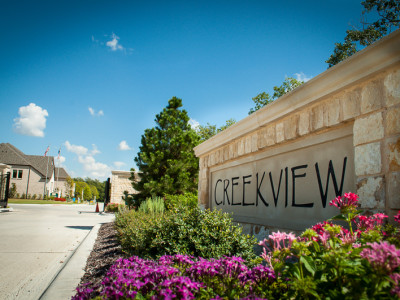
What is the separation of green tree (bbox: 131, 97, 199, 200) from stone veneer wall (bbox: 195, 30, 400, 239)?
9.79 meters

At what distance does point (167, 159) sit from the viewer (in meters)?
14.0

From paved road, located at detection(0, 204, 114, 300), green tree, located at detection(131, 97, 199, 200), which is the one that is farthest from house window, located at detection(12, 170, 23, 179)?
paved road, located at detection(0, 204, 114, 300)

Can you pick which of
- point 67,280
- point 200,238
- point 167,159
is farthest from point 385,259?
point 167,159

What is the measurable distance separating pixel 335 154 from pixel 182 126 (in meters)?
12.4

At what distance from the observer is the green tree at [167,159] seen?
44.5 feet

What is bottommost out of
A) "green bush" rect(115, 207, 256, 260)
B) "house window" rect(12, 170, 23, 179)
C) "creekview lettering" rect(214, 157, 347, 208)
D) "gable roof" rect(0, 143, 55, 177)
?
"green bush" rect(115, 207, 256, 260)

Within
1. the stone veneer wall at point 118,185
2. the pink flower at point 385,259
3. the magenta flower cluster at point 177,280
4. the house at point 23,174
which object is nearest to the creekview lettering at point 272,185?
the magenta flower cluster at point 177,280

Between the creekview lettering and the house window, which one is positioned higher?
the house window

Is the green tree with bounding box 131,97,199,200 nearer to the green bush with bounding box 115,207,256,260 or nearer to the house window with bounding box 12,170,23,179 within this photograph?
the green bush with bounding box 115,207,256,260

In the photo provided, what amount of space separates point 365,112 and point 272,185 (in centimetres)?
188

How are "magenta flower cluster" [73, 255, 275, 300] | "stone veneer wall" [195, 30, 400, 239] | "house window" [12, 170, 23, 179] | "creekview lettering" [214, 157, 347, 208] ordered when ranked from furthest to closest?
"house window" [12, 170, 23, 179]
"creekview lettering" [214, 157, 347, 208]
"stone veneer wall" [195, 30, 400, 239]
"magenta flower cluster" [73, 255, 275, 300]

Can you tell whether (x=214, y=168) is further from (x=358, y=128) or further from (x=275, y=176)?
(x=358, y=128)

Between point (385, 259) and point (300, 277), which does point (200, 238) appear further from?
point (385, 259)

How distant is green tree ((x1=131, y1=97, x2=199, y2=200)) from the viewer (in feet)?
Answer: 44.5
